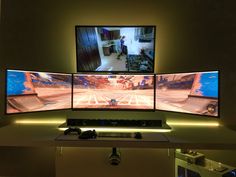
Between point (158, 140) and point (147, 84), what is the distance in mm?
585

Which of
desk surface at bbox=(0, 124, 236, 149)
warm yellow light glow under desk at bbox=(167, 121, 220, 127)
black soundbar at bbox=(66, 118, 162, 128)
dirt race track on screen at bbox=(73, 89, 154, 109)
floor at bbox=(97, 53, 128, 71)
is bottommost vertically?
desk surface at bbox=(0, 124, 236, 149)

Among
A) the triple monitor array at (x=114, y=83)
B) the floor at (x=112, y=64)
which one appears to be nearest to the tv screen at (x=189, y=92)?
the triple monitor array at (x=114, y=83)

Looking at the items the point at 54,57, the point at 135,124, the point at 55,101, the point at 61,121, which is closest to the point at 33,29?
the point at 54,57

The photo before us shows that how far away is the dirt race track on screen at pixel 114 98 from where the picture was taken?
5.87 feet

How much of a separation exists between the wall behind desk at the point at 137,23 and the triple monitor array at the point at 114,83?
0.48 ft

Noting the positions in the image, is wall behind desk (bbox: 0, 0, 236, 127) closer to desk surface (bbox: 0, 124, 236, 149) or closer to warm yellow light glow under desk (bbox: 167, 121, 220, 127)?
warm yellow light glow under desk (bbox: 167, 121, 220, 127)

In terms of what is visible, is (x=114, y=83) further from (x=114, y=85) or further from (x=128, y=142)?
(x=128, y=142)

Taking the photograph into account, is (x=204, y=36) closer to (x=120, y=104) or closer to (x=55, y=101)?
(x=120, y=104)

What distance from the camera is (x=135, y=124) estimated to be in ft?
5.58

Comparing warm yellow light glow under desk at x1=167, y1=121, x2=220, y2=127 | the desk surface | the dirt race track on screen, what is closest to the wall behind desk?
warm yellow light glow under desk at x1=167, y1=121, x2=220, y2=127

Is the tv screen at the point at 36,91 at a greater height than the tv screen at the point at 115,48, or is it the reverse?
the tv screen at the point at 115,48

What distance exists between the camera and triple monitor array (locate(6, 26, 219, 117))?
161cm

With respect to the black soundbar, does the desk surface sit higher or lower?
lower

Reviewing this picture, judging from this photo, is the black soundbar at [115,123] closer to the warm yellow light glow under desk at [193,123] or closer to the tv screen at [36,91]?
the tv screen at [36,91]
